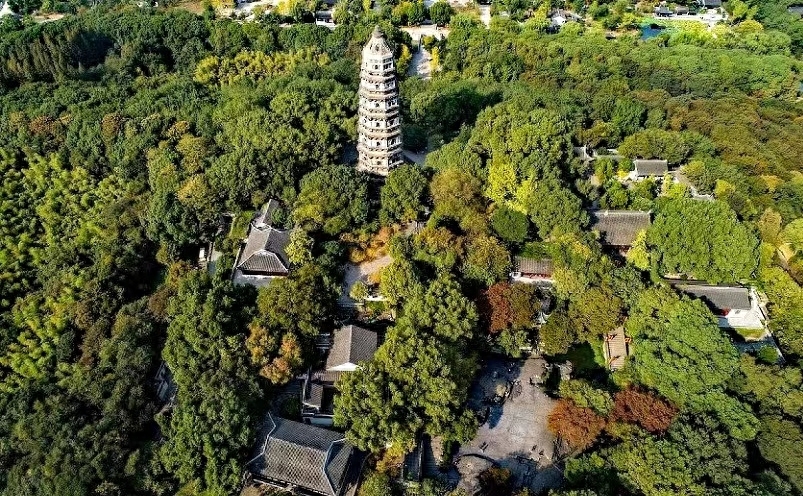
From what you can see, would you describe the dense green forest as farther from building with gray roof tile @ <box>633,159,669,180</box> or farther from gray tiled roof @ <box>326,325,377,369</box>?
gray tiled roof @ <box>326,325,377,369</box>

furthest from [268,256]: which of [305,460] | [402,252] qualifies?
[305,460]

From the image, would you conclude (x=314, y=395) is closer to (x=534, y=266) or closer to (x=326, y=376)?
(x=326, y=376)

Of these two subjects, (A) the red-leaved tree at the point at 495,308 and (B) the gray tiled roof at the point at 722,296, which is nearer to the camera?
(A) the red-leaved tree at the point at 495,308

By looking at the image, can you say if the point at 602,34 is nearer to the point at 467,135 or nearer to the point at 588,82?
the point at 588,82

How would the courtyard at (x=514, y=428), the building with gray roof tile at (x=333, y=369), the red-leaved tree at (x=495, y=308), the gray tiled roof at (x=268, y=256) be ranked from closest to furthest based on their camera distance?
1. the courtyard at (x=514, y=428)
2. the building with gray roof tile at (x=333, y=369)
3. the red-leaved tree at (x=495, y=308)
4. the gray tiled roof at (x=268, y=256)

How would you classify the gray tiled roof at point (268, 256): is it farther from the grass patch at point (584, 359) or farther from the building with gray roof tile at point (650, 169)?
the building with gray roof tile at point (650, 169)

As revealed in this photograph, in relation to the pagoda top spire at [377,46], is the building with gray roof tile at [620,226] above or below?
below

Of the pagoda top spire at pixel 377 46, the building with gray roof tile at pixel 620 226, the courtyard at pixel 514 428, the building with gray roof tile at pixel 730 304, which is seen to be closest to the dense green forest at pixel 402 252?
the building with gray roof tile at pixel 730 304
